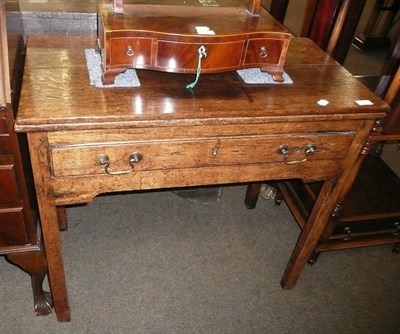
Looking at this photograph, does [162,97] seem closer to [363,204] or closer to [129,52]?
[129,52]

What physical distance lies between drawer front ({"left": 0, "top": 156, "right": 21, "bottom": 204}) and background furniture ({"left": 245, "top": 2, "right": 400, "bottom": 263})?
1.22 metres

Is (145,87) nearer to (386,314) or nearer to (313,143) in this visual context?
(313,143)

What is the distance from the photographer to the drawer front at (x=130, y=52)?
1018mm

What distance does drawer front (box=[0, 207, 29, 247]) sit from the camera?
1116mm

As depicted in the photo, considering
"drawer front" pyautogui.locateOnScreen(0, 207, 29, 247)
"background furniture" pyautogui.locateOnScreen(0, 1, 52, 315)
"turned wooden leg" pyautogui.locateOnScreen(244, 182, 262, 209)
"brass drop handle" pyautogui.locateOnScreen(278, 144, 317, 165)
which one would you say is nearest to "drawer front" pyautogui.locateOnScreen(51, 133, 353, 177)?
"brass drop handle" pyautogui.locateOnScreen(278, 144, 317, 165)

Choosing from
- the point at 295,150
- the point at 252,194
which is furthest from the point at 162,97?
the point at 252,194

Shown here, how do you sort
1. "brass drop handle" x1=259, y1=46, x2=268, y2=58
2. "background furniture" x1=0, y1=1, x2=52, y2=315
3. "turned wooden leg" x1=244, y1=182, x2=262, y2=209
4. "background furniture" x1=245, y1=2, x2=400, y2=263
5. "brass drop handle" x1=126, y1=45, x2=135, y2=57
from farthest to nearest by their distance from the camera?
1. "turned wooden leg" x1=244, y1=182, x2=262, y2=209
2. "background furniture" x1=245, y1=2, x2=400, y2=263
3. "brass drop handle" x1=259, y1=46, x2=268, y2=58
4. "brass drop handle" x1=126, y1=45, x2=135, y2=57
5. "background furniture" x1=0, y1=1, x2=52, y2=315

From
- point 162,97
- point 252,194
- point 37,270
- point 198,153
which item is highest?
point 162,97

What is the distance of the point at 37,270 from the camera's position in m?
1.32

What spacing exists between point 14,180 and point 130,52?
1.56 feet

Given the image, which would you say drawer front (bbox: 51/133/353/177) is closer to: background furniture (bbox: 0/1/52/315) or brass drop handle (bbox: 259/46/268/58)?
background furniture (bbox: 0/1/52/315)

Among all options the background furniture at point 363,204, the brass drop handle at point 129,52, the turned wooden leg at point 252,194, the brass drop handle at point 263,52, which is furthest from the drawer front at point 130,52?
the turned wooden leg at point 252,194

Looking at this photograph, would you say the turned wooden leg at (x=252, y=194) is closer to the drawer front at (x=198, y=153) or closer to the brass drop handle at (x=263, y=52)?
the drawer front at (x=198, y=153)

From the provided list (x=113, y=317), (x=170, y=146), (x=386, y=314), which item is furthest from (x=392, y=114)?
(x=113, y=317)
